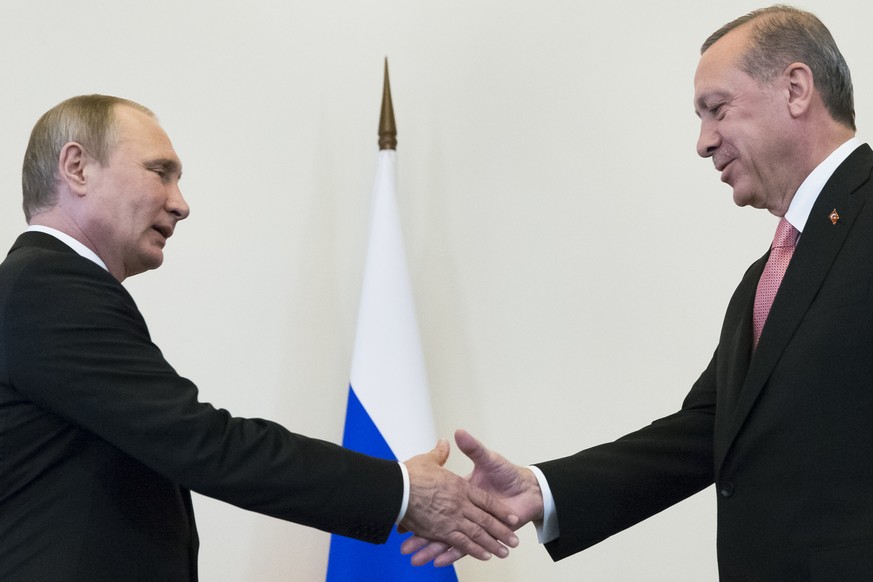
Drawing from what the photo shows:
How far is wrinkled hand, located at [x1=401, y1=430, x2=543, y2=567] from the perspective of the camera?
2645 mm

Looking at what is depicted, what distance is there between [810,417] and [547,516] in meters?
0.85

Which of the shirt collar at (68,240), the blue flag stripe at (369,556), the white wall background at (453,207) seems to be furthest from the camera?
the white wall background at (453,207)

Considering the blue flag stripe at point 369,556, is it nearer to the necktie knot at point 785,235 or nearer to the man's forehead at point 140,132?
the man's forehead at point 140,132

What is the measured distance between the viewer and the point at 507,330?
12.8ft

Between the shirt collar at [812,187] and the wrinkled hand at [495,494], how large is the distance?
36.7 inches

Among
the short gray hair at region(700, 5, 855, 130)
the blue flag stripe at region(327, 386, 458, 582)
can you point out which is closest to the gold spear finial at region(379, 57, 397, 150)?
the blue flag stripe at region(327, 386, 458, 582)

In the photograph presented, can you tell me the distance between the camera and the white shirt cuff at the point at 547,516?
269 cm

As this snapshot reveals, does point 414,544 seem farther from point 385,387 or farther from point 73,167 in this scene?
point 73,167

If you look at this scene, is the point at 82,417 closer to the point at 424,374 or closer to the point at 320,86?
the point at 424,374

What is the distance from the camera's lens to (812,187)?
232cm

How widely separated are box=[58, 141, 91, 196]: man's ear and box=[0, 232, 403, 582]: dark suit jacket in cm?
15

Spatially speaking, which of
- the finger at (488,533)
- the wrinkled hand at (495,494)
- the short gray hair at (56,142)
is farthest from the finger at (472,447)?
the short gray hair at (56,142)

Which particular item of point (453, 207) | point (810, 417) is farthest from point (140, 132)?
point (453, 207)

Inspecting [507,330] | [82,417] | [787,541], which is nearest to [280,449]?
[82,417]
